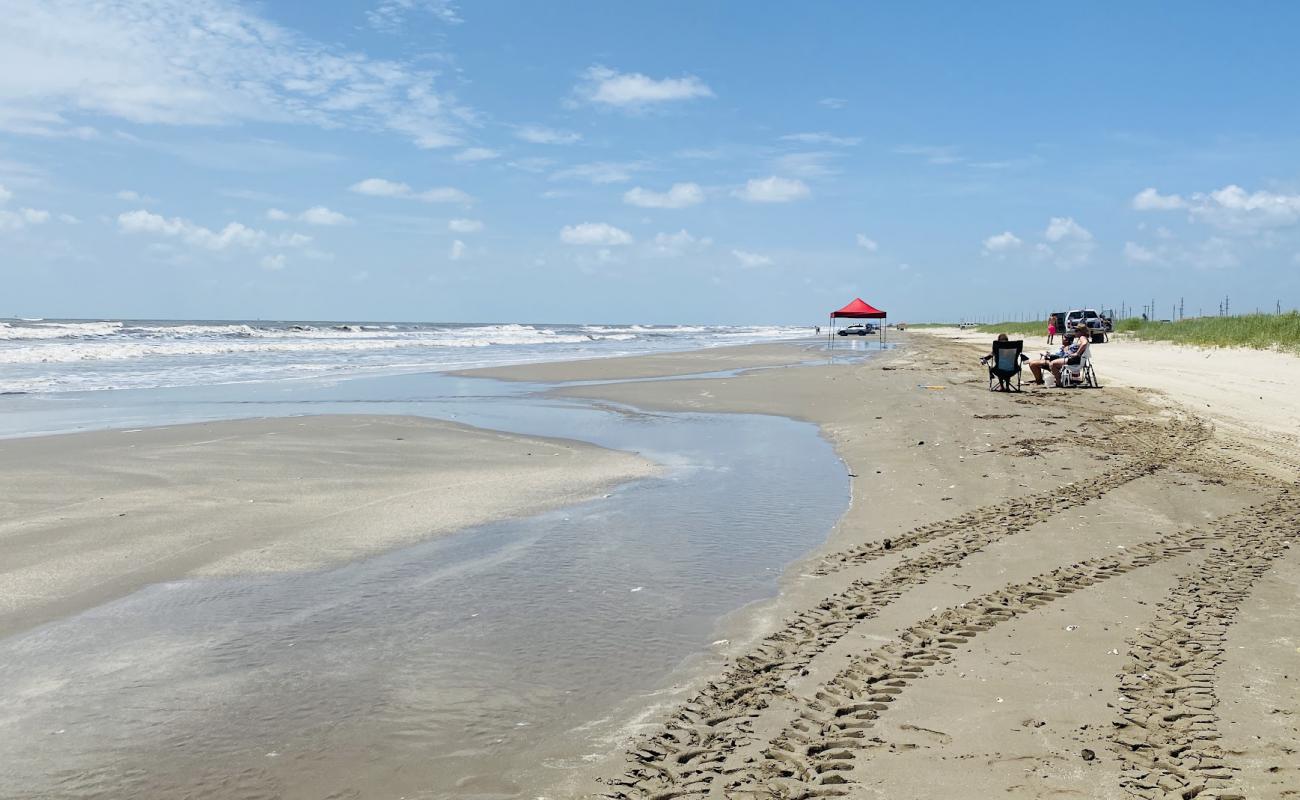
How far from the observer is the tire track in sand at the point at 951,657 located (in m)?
3.05

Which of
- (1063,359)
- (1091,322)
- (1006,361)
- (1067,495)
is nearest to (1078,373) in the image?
(1063,359)

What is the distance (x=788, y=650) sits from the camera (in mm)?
4340

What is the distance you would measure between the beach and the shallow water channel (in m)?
0.02

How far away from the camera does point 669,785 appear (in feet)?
10.0

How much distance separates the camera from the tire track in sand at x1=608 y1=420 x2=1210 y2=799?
125 inches

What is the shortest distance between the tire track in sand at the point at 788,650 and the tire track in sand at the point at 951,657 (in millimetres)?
158

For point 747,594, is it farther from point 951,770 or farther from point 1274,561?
point 1274,561

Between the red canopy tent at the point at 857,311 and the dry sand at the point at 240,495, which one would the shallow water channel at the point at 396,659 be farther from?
the red canopy tent at the point at 857,311

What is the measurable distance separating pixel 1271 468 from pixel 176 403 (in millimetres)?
16789

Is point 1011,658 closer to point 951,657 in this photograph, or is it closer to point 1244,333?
point 951,657

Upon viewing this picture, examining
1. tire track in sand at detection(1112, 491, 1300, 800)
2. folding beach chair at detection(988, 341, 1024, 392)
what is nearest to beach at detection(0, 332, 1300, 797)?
tire track in sand at detection(1112, 491, 1300, 800)

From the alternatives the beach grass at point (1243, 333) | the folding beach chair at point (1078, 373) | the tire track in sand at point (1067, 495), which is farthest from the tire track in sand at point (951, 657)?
the beach grass at point (1243, 333)

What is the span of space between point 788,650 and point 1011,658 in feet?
3.44

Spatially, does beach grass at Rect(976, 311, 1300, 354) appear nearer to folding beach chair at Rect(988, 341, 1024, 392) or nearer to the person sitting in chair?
the person sitting in chair
